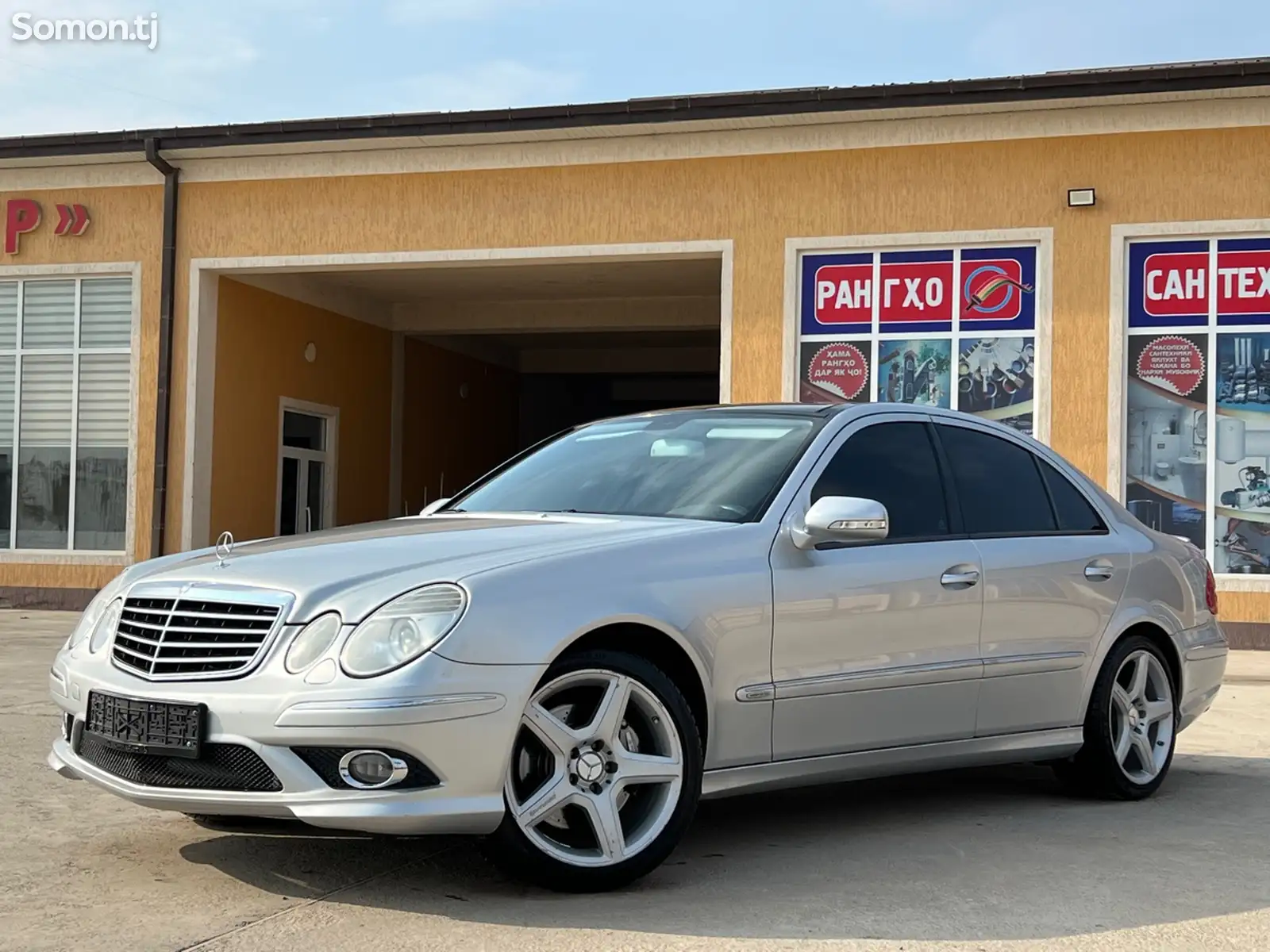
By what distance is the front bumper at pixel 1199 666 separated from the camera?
22.4 ft

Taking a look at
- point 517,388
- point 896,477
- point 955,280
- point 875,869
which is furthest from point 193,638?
point 517,388

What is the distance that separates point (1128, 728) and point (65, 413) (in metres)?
15.3

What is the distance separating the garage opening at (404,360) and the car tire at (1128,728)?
420 inches

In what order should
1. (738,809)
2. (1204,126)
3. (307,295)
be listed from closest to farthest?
(738,809)
(1204,126)
(307,295)

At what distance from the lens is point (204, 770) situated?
4344mm

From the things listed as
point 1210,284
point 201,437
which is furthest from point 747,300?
point 201,437

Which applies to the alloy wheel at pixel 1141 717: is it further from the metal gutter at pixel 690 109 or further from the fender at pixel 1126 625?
the metal gutter at pixel 690 109

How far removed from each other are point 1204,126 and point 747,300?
15.1 feet

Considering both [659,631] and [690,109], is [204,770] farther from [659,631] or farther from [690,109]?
[690,109]

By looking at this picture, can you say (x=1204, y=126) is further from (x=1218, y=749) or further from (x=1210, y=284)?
(x=1218, y=749)

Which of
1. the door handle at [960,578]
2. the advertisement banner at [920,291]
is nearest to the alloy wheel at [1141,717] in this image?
the door handle at [960,578]

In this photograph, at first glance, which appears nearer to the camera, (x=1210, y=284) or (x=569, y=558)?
(x=569, y=558)

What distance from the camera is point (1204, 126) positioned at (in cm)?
1508

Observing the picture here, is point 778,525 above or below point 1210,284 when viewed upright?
below
